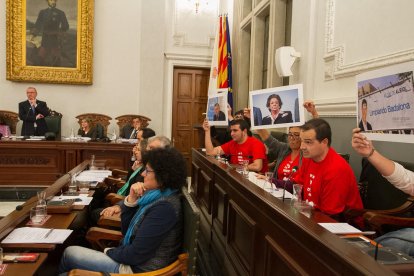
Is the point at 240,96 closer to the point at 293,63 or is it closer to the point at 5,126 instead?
the point at 293,63

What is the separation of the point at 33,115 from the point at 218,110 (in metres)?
4.07

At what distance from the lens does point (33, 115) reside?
6.66m

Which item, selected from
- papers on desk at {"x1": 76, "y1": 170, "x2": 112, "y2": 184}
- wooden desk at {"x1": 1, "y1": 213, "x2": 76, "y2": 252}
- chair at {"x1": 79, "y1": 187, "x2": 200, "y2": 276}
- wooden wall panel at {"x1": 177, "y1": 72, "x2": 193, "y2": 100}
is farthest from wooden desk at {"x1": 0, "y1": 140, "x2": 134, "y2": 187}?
chair at {"x1": 79, "y1": 187, "x2": 200, "y2": 276}

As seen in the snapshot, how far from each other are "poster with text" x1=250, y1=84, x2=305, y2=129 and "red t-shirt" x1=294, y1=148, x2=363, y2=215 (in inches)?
26.6

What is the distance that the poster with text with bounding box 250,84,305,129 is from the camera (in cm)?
292

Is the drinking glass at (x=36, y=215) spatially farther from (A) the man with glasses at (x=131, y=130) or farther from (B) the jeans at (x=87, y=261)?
(A) the man with glasses at (x=131, y=130)

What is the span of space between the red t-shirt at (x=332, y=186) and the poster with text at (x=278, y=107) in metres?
0.68

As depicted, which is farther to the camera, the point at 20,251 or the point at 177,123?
the point at 177,123

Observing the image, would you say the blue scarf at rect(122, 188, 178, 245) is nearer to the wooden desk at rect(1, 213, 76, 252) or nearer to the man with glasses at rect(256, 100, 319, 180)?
the wooden desk at rect(1, 213, 76, 252)

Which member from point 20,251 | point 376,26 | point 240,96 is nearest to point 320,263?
point 20,251

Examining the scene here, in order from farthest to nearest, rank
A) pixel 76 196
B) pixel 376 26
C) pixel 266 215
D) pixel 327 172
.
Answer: pixel 376 26 < pixel 76 196 < pixel 327 172 < pixel 266 215

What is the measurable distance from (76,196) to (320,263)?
2.08 m

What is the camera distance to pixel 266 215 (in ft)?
5.78

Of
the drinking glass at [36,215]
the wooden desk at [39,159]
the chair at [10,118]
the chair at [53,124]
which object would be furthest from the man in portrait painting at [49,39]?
the drinking glass at [36,215]
